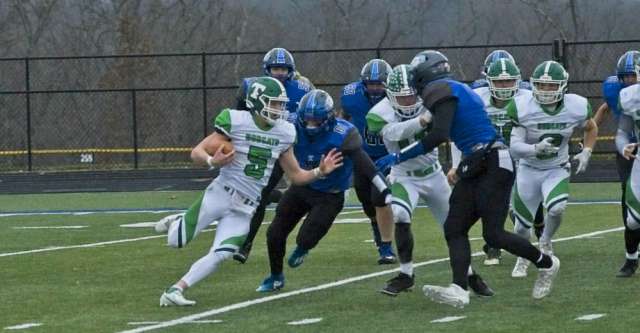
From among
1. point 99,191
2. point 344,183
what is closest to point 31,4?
point 99,191

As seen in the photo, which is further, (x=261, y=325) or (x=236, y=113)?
(x=236, y=113)

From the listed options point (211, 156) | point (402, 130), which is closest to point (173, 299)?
point (211, 156)

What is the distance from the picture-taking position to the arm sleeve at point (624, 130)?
10719 millimetres

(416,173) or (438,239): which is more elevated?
(416,173)

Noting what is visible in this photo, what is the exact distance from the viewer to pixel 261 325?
845 centimetres

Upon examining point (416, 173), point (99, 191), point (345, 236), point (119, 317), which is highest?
point (416, 173)

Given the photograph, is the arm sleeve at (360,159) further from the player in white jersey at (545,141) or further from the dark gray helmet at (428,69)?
the dark gray helmet at (428,69)

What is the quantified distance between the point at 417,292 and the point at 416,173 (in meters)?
1.00

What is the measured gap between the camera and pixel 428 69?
9086 mm

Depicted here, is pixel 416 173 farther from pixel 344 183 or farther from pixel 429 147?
pixel 429 147

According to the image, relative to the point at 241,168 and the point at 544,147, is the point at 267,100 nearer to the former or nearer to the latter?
the point at 241,168

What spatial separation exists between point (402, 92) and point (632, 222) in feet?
6.83

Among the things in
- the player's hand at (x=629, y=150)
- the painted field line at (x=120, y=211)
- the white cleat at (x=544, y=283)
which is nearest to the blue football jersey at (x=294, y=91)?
the player's hand at (x=629, y=150)

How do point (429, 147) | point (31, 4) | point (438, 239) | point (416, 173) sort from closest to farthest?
point (429, 147)
point (416, 173)
point (438, 239)
point (31, 4)
